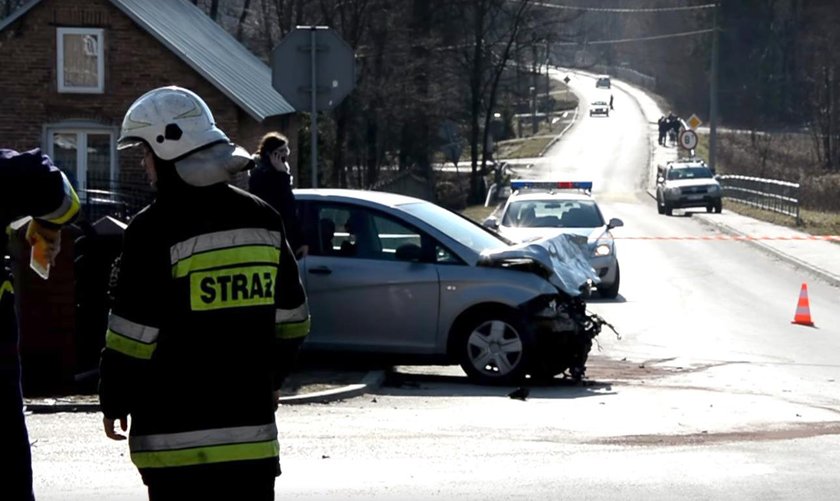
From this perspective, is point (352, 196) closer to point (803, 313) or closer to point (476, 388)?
point (476, 388)

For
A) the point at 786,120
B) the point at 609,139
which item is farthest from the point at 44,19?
the point at 786,120

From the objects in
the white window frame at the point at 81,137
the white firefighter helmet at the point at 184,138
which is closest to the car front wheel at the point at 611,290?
the white window frame at the point at 81,137

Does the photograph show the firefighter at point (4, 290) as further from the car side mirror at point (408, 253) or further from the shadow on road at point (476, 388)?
the car side mirror at point (408, 253)

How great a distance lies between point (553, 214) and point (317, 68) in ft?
25.5

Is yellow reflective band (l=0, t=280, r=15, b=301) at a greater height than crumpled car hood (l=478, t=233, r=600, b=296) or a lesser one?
greater

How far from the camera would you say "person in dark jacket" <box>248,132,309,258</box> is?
10.6m

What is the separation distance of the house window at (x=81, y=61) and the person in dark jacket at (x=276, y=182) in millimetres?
18693

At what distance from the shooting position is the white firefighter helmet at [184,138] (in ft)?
13.2

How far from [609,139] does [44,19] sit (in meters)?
62.5

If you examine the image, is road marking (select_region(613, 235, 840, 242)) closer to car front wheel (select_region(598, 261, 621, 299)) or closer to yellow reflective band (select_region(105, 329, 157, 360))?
car front wheel (select_region(598, 261, 621, 299))

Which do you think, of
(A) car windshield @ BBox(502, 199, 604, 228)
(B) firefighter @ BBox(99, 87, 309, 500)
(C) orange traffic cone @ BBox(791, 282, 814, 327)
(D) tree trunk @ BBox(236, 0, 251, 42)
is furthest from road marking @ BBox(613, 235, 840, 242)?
(B) firefighter @ BBox(99, 87, 309, 500)

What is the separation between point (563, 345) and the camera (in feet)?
36.7

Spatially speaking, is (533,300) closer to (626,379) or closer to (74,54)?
(626,379)

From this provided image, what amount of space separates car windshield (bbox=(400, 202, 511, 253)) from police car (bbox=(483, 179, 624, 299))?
7.04m
